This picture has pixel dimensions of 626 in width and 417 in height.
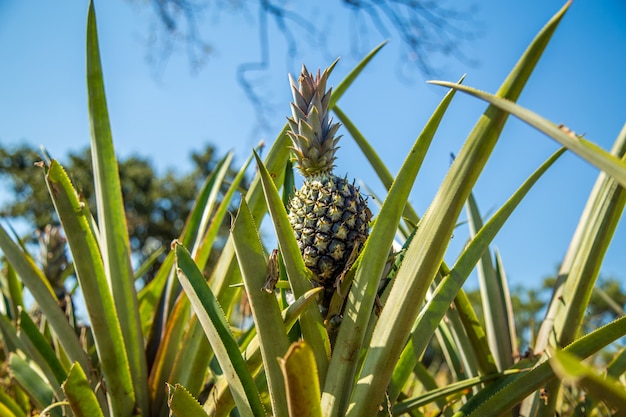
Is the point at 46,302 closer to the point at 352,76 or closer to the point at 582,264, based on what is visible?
the point at 352,76

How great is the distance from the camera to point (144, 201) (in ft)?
55.3

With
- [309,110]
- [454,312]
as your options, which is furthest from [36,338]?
[454,312]

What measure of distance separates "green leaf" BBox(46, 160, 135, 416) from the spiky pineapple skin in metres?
0.47

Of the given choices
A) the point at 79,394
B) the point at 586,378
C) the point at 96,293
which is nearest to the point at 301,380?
the point at 586,378

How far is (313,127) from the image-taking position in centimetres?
106

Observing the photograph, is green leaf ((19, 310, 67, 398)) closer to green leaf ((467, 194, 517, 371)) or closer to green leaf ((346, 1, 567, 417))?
green leaf ((346, 1, 567, 417))

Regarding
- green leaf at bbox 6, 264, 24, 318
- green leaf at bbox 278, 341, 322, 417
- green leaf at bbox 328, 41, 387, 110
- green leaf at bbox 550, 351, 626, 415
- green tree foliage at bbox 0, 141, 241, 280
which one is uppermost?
green tree foliage at bbox 0, 141, 241, 280

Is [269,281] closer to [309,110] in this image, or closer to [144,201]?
[309,110]

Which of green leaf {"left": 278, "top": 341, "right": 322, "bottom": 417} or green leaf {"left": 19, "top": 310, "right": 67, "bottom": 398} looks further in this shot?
green leaf {"left": 19, "top": 310, "right": 67, "bottom": 398}

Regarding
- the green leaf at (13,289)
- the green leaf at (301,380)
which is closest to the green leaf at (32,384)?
the green leaf at (13,289)

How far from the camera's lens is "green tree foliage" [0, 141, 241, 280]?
1511cm

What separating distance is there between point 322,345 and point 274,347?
108mm

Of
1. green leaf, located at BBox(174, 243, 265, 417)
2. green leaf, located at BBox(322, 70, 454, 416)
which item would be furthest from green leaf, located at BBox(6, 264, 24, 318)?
green leaf, located at BBox(322, 70, 454, 416)

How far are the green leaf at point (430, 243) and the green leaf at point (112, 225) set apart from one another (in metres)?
0.61
